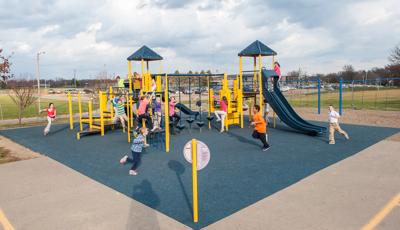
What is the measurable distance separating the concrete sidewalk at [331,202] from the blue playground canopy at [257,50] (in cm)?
879

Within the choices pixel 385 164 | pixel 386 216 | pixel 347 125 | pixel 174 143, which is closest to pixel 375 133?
pixel 347 125

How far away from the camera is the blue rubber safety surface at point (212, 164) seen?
5.95 meters

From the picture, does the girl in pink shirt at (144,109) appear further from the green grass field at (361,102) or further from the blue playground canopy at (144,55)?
the green grass field at (361,102)

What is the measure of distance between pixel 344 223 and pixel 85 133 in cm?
1163

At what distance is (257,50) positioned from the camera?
15.6m

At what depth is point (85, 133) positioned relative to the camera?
45.3ft

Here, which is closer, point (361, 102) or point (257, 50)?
point (257, 50)

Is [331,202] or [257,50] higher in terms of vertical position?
[257,50]

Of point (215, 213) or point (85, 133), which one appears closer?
point (215, 213)

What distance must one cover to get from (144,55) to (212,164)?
9.48m

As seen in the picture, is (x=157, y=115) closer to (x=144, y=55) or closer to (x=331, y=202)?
(x=144, y=55)

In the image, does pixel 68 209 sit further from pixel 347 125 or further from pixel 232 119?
pixel 347 125

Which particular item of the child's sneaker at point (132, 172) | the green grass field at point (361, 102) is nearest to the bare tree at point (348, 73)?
the green grass field at point (361, 102)

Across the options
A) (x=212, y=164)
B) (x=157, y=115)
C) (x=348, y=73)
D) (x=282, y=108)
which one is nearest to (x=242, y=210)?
(x=212, y=164)
